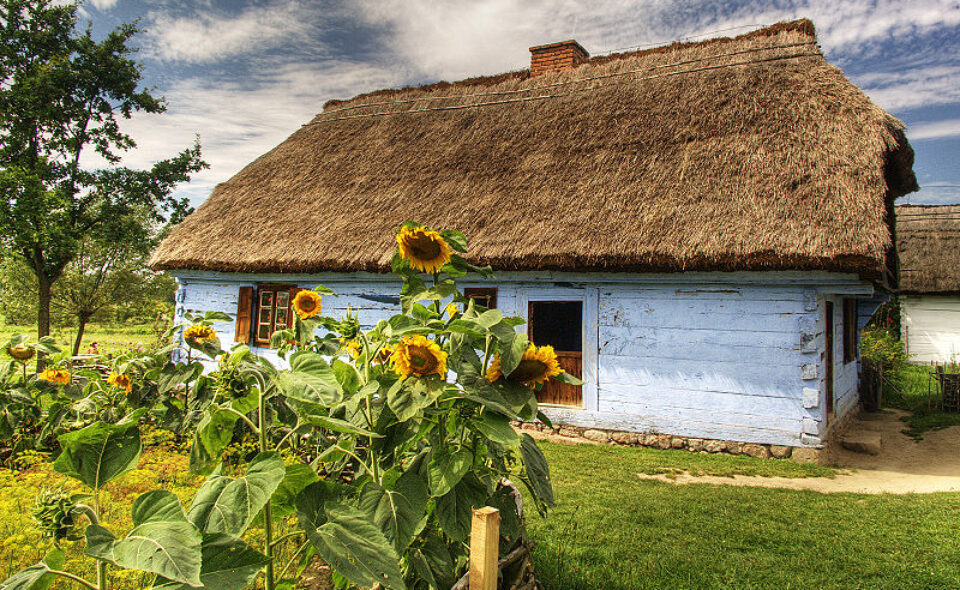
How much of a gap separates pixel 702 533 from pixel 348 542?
3397mm

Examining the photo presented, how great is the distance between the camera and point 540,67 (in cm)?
1076

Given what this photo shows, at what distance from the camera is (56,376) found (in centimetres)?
307

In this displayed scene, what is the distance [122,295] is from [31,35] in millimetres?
6048

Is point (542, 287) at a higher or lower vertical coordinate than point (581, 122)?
lower

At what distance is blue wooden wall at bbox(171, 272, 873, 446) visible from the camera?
6039 millimetres

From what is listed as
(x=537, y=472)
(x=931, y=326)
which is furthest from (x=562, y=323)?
(x=931, y=326)

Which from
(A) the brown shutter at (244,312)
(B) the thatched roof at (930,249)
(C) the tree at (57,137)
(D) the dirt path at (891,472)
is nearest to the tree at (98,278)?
(C) the tree at (57,137)

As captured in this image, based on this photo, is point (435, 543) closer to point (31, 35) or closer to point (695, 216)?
point (695, 216)

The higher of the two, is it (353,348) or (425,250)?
(425,250)

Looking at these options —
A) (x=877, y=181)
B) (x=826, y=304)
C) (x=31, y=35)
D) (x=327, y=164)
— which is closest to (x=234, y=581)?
(x=877, y=181)

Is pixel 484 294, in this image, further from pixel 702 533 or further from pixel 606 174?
pixel 702 533

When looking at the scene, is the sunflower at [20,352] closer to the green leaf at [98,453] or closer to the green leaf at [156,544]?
the green leaf at [98,453]

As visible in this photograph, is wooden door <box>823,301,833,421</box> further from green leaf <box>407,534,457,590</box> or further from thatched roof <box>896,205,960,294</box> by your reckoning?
thatched roof <box>896,205,960,294</box>

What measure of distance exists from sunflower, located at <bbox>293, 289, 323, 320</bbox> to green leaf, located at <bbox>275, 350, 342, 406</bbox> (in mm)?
804
